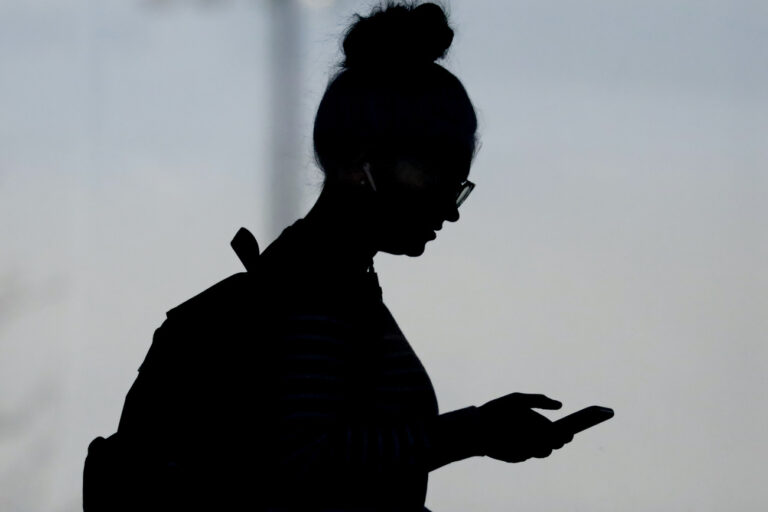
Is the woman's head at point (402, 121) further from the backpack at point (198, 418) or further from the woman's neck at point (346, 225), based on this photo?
the backpack at point (198, 418)

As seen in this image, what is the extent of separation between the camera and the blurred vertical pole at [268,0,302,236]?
93.7 inches

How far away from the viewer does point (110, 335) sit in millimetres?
2449

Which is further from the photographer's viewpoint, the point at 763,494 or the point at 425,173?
the point at 763,494

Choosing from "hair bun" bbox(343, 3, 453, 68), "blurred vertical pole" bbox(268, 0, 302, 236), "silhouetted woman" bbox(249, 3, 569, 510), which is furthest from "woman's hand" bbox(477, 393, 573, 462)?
"blurred vertical pole" bbox(268, 0, 302, 236)

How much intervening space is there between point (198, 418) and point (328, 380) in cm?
10

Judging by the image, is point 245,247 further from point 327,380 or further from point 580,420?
point 580,420

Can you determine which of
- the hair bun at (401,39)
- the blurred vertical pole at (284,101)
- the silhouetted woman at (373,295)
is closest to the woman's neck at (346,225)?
the silhouetted woman at (373,295)

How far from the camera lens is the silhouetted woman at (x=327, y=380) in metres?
1.03

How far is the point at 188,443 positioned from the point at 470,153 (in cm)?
33

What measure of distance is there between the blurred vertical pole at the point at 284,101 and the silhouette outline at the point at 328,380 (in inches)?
49.0

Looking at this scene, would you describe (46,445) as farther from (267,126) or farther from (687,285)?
(687,285)

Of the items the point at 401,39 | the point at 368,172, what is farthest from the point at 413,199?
the point at 401,39

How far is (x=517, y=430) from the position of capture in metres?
1.06

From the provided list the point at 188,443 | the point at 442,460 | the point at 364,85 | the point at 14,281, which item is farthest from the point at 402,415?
the point at 14,281
